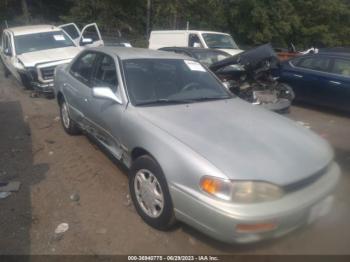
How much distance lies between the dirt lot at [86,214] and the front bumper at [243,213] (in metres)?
0.43

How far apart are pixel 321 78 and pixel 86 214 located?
653 cm

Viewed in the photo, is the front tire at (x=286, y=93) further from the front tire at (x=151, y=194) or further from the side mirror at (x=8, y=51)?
the side mirror at (x=8, y=51)

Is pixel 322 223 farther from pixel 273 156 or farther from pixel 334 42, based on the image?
pixel 334 42

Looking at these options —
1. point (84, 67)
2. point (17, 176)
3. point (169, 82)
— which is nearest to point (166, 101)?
point (169, 82)

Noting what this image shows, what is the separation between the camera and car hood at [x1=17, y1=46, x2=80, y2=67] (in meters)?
→ 8.74

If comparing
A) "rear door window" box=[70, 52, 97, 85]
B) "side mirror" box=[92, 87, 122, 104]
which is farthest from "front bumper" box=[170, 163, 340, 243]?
"rear door window" box=[70, 52, 97, 85]

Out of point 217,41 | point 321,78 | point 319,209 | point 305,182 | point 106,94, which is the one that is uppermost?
point 106,94

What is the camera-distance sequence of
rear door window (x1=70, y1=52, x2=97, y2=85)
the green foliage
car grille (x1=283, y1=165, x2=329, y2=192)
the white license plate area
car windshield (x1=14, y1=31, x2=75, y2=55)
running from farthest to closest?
the green foliage
car windshield (x1=14, y1=31, x2=75, y2=55)
rear door window (x1=70, y1=52, x2=97, y2=85)
the white license plate area
car grille (x1=283, y1=165, x2=329, y2=192)

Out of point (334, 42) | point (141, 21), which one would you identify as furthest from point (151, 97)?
point (334, 42)

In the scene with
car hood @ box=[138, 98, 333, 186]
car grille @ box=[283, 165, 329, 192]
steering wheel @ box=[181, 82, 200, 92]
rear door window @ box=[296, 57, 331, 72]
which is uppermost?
steering wheel @ box=[181, 82, 200, 92]

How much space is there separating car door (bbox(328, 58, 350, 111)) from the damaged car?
974 millimetres

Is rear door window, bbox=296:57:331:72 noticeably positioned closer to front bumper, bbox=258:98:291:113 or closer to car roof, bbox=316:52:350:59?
car roof, bbox=316:52:350:59

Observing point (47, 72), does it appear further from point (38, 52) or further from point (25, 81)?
point (38, 52)

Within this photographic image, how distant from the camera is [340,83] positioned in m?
7.93
